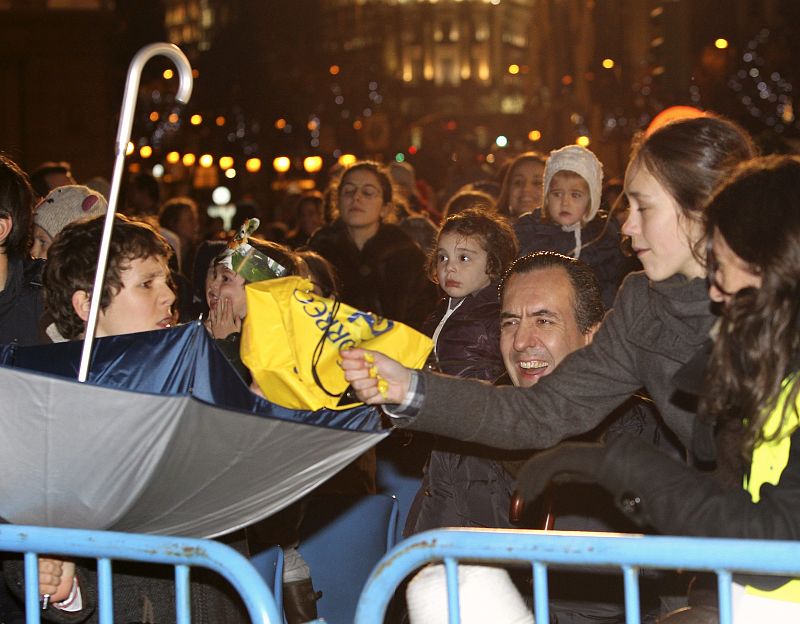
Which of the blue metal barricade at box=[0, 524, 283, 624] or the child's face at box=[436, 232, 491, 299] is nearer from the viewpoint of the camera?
the blue metal barricade at box=[0, 524, 283, 624]

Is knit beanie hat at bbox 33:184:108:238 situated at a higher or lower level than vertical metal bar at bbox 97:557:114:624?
higher

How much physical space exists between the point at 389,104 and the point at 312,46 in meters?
19.0

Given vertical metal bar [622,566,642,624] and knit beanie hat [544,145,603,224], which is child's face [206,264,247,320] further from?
knit beanie hat [544,145,603,224]

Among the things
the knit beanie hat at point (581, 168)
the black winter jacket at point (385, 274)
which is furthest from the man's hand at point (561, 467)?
the black winter jacket at point (385, 274)

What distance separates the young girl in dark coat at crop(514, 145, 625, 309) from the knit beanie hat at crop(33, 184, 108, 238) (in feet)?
9.08

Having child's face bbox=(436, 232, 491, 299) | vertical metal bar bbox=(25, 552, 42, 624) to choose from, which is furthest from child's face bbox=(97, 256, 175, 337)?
child's face bbox=(436, 232, 491, 299)

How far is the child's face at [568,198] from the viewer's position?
24.7 ft

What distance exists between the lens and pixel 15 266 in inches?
187

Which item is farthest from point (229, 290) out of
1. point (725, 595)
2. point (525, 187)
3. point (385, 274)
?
point (525, 187)

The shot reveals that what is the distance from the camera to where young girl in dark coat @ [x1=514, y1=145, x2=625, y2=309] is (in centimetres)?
749

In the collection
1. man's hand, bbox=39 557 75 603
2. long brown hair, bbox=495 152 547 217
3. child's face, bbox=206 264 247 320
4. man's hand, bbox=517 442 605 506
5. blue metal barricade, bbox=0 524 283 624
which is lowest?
man's hand, bbox=39 557 75 603

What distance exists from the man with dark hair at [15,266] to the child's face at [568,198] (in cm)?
379

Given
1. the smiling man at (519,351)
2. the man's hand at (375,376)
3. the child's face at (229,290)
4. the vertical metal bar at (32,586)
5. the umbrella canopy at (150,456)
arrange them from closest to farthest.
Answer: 1. the umbrella canopy at (150,456)
2. the vertical metal bar at (32,586)
3. the man's hand at (375,376)
4. the smiling man at (519,351)
5. the child's face at (229,290)

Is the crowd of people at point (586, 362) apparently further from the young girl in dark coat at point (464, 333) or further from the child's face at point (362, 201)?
the child's face at point (362, 201)
